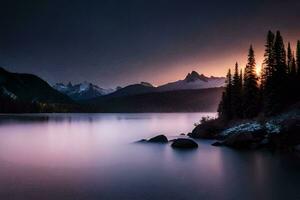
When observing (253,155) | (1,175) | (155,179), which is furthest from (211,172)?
(1,175)

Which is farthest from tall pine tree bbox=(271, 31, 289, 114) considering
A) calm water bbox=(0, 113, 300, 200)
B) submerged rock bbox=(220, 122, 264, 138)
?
calm water bbox=(0, 113, 300, 200)

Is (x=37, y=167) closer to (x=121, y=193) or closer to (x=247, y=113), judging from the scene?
(x=121, y=193)

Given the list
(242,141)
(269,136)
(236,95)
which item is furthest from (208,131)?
(269,136)

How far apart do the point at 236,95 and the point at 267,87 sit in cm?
1321

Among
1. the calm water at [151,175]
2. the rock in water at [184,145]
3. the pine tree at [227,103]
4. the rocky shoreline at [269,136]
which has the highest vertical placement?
the pine tree at [227,103]

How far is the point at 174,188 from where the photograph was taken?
2619cm

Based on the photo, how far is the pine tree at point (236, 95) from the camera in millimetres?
77750

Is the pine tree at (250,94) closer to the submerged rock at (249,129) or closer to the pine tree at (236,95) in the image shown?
the pine tree at (236,95)

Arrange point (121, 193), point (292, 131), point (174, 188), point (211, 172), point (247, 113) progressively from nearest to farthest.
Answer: point (121, 193)
point (174, 188)
point (211, 172)
point (292, 131)
point (247, 113)

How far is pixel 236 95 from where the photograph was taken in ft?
262

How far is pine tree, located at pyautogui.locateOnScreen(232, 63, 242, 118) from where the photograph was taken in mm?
77750

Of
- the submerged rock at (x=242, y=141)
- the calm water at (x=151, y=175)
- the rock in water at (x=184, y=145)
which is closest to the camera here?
the calm water at (x=151, y=175)

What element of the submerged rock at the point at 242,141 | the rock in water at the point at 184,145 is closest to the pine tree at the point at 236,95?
the submerged rock at the point at 242,141

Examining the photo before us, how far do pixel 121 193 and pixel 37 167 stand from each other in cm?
1470
